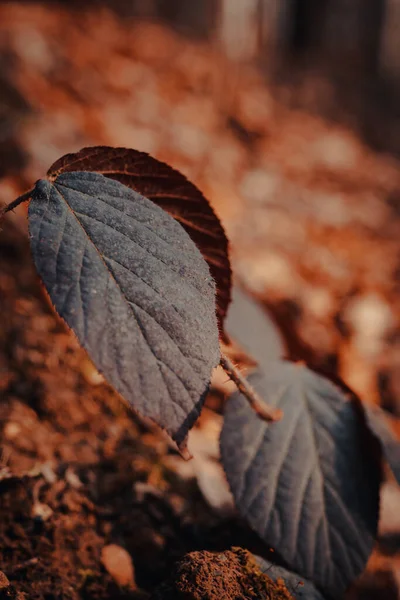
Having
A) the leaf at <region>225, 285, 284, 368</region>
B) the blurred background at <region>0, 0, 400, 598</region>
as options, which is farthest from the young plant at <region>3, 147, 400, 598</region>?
the blurred background at <region>0, 0, 400, 598</region>

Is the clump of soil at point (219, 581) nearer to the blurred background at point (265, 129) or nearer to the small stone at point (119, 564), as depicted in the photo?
the small stone at point (119, 564)

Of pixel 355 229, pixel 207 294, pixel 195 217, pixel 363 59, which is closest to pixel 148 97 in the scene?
pixel 355 229

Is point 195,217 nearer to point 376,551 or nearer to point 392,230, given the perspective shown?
point 376,551

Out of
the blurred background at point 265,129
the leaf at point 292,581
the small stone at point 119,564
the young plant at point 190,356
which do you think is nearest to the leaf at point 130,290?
the young plant at point 190,356

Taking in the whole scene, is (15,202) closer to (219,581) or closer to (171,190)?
(171,190)

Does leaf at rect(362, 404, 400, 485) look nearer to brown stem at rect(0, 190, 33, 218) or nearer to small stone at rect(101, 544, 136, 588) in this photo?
small stone at rect(101, 544, 136, 588)
